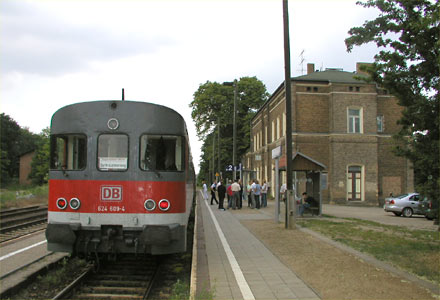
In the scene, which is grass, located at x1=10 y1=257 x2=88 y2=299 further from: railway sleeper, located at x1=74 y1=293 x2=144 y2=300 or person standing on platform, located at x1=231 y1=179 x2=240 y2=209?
person standing on platform, located at x1=231 y1=179 x2=240 y2=209

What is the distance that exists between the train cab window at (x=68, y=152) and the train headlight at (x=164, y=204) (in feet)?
4.94

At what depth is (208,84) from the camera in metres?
50.2

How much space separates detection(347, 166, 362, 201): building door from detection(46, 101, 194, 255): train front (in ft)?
85.7

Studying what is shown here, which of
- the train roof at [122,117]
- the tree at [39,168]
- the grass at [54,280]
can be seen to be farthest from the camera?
the tree at [39,168]

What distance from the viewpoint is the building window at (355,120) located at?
3128 cm

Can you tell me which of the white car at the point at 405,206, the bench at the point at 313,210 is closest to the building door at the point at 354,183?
the white car at the point at 405,206

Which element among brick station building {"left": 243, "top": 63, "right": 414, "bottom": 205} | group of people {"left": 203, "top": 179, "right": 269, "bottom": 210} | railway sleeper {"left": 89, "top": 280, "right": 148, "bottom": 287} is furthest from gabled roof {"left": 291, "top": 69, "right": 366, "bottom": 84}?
railway sleeper {"left": 89, "top": 280, "right": 148, "bottom": 287}

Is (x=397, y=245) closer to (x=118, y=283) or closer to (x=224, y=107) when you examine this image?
Answer: (x=118, y=283)

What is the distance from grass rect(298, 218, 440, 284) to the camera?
7270 mm

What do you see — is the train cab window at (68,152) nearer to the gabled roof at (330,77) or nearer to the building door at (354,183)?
the gabled roof at (330,77)

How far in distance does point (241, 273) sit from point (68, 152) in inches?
141

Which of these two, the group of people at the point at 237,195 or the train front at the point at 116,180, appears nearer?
the train front at the point at 116,180

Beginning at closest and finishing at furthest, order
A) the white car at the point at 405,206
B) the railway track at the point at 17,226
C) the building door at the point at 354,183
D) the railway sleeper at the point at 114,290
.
A: the railway sleeper at the point at 114,290 < the railway track at the point at 17,226 < the white car at the point at 405,206 < the building door at the point at 354,183

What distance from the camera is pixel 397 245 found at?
9625 millimetres
